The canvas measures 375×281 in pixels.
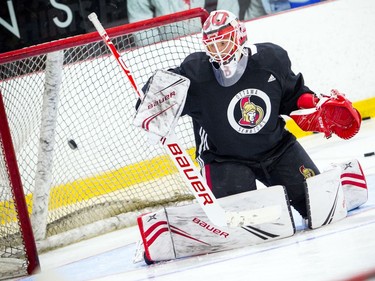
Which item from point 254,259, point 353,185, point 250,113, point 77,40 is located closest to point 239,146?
point 250,113

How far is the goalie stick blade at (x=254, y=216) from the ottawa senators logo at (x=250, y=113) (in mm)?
402

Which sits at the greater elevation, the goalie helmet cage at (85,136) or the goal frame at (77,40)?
the goal frame at (77,40)

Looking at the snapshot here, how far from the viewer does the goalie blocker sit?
11.0 feet

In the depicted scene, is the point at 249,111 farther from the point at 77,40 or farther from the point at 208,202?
the point at 77,40

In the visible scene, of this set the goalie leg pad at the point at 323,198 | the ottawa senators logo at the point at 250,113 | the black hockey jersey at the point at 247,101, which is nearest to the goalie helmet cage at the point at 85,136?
the black hockey jersey at the point at 247,101

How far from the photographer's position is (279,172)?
12.2 ft

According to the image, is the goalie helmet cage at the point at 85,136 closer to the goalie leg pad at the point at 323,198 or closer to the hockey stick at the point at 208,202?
the hockey stick at the point at 208,202

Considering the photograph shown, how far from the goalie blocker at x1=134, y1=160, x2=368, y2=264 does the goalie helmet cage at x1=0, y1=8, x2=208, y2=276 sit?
2.94 feet

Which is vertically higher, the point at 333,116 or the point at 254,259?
the point at 333,116

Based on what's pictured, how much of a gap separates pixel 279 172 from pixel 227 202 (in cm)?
40

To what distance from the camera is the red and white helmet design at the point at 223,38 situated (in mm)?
3467

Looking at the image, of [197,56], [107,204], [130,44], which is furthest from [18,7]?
[197,56]

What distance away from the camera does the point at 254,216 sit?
3.37m

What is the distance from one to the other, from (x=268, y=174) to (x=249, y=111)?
321mm
